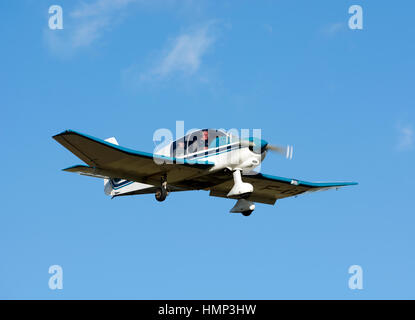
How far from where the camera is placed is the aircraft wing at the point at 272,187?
2975 cm

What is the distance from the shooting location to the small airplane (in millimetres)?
26016

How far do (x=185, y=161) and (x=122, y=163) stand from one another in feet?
8.04

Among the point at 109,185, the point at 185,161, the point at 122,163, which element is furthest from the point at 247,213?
the point at 109,185

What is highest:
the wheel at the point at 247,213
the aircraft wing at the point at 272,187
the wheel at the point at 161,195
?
the aircraft wing at the point at 272,187

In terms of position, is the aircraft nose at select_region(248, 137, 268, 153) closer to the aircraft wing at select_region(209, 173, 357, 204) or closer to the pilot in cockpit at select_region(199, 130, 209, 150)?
the pilot in cockpit at select_region(199, 130, 209, 150)

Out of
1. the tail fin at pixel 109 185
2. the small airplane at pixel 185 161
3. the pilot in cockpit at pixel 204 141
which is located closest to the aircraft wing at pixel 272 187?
the small airplane at pixel 185 161

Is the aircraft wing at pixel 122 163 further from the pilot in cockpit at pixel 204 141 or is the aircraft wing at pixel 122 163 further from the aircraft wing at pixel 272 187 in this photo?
the aircraft wing at pixel 272 187

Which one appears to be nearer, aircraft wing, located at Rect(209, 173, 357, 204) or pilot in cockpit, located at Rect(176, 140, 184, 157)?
pilot in cockpit, located at Rect(176, 140, 184, 157)

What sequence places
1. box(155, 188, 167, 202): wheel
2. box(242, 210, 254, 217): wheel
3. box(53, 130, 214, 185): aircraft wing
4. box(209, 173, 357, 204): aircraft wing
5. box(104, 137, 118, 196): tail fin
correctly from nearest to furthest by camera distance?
box(53, 130, 214, 185): aircraft wing < box(155, 188, 167, 202): wheel < box(242, 210, 254, 217): wheel < box(209, 173, 357, 204): aircraft wing < box(104, 137, 118, 196): tail fin

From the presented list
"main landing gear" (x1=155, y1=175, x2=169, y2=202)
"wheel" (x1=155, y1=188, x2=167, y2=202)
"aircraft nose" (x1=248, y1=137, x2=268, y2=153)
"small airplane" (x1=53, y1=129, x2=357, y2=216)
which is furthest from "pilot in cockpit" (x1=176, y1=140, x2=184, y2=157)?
"aircraft nose" (x1=248, y1=137, x2=268, y2=153)

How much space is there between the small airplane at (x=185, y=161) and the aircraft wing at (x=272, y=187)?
701mm
